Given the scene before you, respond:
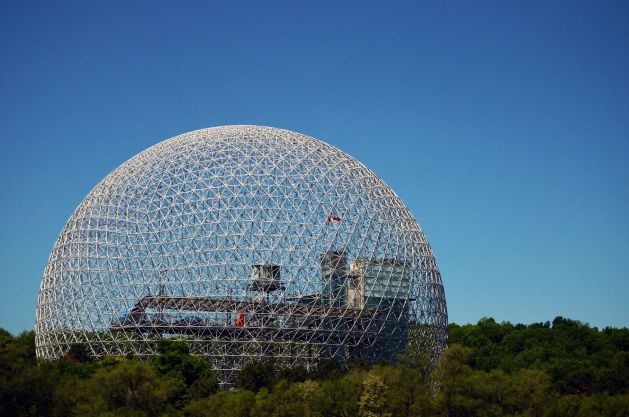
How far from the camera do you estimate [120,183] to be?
2199 inches

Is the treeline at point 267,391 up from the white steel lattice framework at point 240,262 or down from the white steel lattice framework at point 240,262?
down

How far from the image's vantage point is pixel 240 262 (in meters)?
49.1

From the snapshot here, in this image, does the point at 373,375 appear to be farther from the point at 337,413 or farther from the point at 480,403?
the point at 480,403

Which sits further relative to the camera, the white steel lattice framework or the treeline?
the white steel lattice framework

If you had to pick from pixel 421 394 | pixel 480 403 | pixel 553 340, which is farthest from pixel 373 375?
pixel 553 340

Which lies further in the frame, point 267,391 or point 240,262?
point 240,262

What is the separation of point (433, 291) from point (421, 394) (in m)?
20.3

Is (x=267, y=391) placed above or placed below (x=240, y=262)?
below

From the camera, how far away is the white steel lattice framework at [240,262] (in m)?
49.6

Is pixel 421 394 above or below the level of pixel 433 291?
below

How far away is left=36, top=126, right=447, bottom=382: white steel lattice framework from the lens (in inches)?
1953

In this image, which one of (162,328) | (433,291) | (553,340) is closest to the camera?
(162,328)

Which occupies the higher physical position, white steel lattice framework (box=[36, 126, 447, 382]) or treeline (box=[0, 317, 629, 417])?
white steel lattice framework (box=[36, 126, 447, 382])

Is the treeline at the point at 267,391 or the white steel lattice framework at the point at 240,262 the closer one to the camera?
the treeline at the point at 267,391
